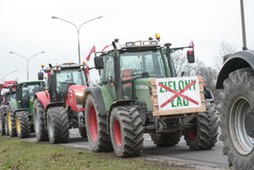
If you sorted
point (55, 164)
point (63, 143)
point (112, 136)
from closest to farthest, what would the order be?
1. point (55, 164)
2. point (112, 136)
3. point (63, 143)

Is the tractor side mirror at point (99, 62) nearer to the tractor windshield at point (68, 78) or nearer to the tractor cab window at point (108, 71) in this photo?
the tractor cab window at point (108, 71)

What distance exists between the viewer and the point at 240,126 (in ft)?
20.8

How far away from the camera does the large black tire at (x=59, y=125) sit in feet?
53.6

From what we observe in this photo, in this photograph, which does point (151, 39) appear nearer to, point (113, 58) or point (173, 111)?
point (113, 58)

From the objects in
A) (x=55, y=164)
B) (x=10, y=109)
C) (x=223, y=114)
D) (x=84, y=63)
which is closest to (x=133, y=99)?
(x=55, y=164)

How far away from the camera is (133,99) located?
11617mm

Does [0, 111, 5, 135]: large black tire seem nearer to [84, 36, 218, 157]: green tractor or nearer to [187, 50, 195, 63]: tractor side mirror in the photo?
[84, 36, 218, 157]: green tractor

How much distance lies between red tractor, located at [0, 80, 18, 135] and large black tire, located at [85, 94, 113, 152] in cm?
1204

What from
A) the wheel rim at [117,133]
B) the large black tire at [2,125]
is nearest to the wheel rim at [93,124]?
the wheel rim at [117,133]

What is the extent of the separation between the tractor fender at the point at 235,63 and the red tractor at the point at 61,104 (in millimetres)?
10136

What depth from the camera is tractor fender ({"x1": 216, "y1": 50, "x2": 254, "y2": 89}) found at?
594cm

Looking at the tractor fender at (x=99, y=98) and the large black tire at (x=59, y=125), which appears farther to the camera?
the large black tire at (x=59, y=125)

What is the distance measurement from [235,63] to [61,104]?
1147cm

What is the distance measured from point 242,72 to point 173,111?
184 inches
